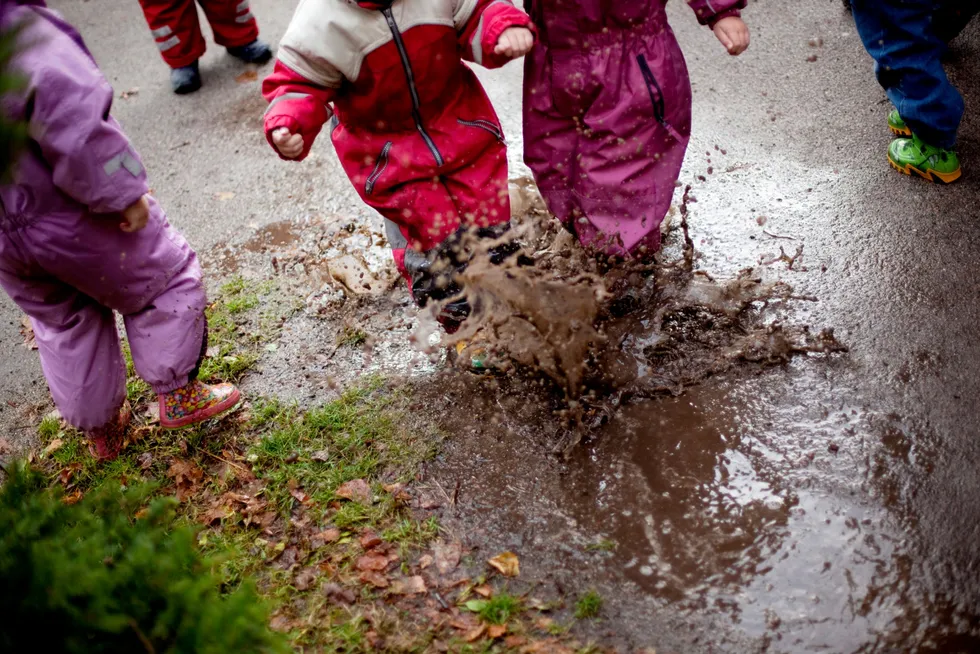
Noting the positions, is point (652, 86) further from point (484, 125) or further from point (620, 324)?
point (620, 324)

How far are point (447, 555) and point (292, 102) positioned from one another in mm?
1551

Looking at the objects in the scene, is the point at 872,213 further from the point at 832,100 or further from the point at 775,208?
the point at 832,100

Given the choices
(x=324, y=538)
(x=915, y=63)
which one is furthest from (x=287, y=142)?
(x=915, y=63)

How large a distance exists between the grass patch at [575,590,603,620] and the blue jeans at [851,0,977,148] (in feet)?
8.06

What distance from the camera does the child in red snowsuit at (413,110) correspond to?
251 cm

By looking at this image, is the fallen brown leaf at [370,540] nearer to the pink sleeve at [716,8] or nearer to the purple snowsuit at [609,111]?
the purple snowsuit at [609,111]

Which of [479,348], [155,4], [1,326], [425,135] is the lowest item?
[1,326]

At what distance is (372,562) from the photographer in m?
2.49

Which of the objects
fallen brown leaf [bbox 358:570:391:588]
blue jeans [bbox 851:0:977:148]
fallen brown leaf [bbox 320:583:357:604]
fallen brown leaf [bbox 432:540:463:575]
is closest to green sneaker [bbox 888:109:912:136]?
blue jeans [bbox 851:0:977:148]

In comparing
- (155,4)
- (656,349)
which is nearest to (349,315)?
(656,349)

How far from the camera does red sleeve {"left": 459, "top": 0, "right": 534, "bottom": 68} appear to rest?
2516 millimetres

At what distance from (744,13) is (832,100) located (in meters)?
1.02

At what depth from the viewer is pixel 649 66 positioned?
105 inches

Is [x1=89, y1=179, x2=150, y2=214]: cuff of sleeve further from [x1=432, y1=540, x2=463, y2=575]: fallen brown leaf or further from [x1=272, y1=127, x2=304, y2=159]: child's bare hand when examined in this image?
[x1=432, y1=540, x2=463, y2=575]: fallen brown leaf
